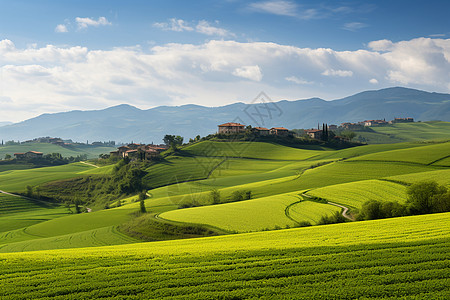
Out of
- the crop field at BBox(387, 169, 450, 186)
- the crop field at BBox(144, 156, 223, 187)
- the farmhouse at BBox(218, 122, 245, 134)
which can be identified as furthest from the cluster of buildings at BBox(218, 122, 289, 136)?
the crop field at BBox(387, 169, 450, 186)

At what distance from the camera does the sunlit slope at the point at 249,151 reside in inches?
5797

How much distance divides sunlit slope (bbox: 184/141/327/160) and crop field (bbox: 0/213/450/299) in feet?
396

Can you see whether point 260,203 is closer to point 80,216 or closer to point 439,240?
point 439,240

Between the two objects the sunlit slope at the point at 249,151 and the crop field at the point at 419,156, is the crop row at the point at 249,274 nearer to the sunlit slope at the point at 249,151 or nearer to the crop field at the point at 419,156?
the crop field at the point at 419,156

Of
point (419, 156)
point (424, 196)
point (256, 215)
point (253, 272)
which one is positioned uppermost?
point (419, 156)

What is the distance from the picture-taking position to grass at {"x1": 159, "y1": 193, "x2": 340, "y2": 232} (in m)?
46.7

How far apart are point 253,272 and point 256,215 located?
3375cm

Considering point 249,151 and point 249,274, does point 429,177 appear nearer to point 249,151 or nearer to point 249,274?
point 249,274

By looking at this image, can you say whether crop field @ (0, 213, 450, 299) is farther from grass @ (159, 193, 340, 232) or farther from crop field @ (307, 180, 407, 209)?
crop field @ (307, 180, 407, 209)

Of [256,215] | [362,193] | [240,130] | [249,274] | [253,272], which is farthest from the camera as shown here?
[240,130]

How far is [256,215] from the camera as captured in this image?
5134 centimetres

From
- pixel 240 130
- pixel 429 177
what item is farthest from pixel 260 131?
pixel 429 177

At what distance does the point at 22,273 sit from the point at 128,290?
315 inches

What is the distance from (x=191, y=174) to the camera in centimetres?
12344
